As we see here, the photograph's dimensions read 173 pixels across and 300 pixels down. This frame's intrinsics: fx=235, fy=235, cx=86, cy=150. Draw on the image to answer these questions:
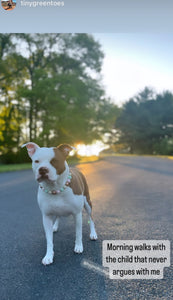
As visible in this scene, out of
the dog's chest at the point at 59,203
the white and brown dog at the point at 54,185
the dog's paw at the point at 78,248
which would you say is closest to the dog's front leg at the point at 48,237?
the white and brown dog at the point at 54,185

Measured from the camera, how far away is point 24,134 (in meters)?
27.5

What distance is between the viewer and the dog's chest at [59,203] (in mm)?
2959

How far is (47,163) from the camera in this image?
2.70 m

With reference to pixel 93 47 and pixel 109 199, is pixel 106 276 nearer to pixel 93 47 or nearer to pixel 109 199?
pixel 109 199

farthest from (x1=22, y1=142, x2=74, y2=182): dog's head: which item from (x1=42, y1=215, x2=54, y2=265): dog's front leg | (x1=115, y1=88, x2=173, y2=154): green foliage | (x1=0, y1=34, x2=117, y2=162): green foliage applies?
(x1=115, y1=88, x2=173, y2=154): green foliage

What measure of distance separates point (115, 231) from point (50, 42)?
100 feet

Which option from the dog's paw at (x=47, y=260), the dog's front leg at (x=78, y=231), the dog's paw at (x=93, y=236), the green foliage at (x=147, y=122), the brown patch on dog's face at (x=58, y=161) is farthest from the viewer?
the green foliage at (x=147, y=122)

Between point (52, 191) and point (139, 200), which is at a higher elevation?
point (52, 191)

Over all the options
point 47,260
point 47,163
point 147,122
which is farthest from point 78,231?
point 147,122

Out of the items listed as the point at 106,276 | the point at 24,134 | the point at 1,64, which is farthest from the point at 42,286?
the point at 1,64

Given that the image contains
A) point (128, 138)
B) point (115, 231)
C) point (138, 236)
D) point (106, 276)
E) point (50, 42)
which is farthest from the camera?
point (128, 138)

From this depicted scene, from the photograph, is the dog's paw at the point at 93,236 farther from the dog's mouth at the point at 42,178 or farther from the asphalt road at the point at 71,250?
the dog's mouth at the point at 42,178

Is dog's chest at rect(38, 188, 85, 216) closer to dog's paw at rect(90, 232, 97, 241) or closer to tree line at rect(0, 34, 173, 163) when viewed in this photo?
dog's paw at rect(90, 232, 97, 241)

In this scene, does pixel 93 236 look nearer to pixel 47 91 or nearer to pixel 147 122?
pixel 47 91
